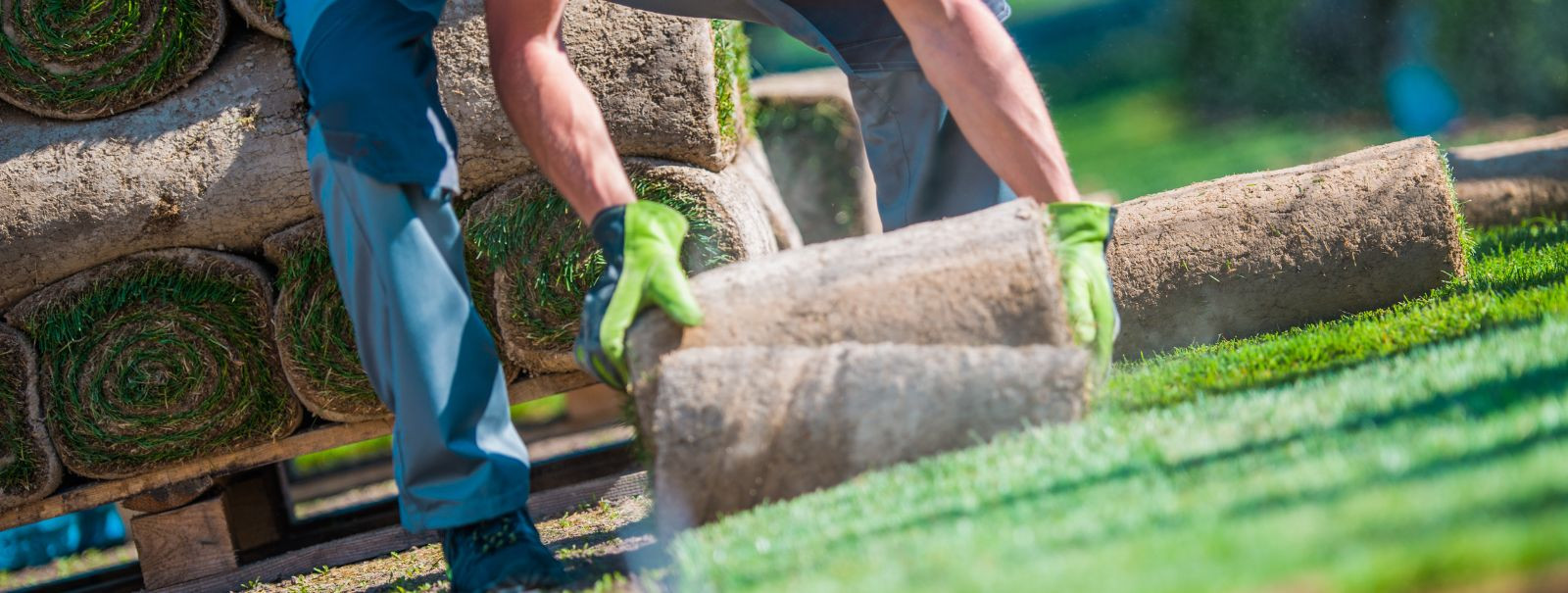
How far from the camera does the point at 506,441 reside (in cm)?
216

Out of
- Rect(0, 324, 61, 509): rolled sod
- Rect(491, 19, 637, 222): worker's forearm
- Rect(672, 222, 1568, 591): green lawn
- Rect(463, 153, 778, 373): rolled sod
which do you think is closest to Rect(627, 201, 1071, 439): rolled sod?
Rect(672, 222, 1568, 591): green lawn

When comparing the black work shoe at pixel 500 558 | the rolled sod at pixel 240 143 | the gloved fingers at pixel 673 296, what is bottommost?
the black work shoe at pixel 500 558

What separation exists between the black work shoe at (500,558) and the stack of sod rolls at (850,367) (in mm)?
Result: 221

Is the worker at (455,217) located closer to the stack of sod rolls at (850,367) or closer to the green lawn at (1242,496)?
the stack of sod rolls at (850,367)

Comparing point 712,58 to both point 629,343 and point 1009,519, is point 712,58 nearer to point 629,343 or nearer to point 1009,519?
point 629,343

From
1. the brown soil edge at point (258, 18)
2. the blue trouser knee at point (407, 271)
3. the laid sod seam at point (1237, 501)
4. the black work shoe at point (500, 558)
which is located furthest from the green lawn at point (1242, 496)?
the brown soil edge at point (258, 18)

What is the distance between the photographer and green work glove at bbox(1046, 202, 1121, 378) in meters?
2.07

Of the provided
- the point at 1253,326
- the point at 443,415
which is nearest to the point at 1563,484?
the point at 443,415

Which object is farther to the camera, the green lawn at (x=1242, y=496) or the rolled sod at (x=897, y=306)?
the rolled sod at (x=897, y=306)

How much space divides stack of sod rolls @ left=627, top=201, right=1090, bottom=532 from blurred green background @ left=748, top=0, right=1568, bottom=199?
244 inches

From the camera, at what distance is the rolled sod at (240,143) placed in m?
2.97

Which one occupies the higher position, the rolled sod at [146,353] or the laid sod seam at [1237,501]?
the rolled sod at [146,353]

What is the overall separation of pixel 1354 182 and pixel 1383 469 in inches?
74.6

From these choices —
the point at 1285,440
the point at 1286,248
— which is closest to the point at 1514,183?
the point at 1286,248
